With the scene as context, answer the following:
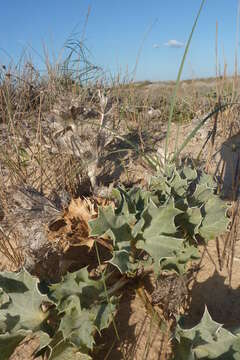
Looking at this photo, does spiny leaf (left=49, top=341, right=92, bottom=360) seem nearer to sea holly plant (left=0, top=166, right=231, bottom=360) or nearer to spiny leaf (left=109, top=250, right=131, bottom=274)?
sea holly plant (left=0, top=166, right=231, bottom=360)

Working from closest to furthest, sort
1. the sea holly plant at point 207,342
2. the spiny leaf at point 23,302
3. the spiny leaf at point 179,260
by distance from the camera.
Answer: the sea holly plant at point 207,342, the spiny leaf at point 23,302, the spiny leaf at point 179,260

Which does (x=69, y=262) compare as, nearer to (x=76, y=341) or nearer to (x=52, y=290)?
(x=52, y=290)

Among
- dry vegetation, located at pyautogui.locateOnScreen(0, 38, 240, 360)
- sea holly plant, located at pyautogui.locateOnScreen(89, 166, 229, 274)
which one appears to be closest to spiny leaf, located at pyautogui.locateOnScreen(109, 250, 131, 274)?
sea holly plant, located at pyautogui.locateOnScreen(89, 166, 229, 274)

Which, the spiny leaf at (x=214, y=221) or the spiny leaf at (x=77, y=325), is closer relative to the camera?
the spiny leaf at (x=77, y=325)

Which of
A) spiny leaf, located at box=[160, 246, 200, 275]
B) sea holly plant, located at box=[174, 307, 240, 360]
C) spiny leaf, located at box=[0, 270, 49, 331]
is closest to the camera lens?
sea holly plant, located at box=[174, 307, 240, 360]

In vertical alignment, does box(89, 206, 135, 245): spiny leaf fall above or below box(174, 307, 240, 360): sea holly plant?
above

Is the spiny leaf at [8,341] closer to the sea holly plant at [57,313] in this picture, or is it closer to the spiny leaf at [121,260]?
the sea holly plant at [57,313]

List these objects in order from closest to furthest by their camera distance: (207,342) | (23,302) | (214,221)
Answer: (207,342) → (23,302) → (214,221)

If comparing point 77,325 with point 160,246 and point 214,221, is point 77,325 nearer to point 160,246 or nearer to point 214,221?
point 160,246

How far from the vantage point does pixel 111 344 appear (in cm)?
92

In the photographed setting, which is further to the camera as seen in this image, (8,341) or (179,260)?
(179,260)

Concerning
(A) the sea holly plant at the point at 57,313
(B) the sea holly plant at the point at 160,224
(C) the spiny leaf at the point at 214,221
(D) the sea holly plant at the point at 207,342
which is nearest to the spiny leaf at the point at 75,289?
(A) the sea holly plant at the point at 57,313

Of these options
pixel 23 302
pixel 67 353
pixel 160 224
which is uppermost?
pixel 160 224

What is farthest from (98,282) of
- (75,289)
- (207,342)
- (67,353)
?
(207,342)
